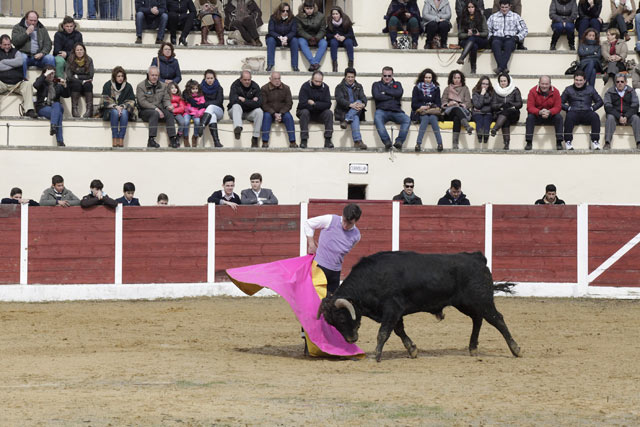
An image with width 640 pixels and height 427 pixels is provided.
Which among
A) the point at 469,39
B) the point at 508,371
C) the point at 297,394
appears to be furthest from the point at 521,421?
the point at 469,39

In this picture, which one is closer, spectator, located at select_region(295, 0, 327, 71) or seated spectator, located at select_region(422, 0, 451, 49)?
spectator, located at select_region(295, 0, 327, 71)

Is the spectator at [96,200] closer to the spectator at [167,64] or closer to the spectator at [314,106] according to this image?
the spectator at [167,64]

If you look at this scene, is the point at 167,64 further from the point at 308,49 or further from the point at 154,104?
the point at 308,49

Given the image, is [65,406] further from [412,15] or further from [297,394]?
[412,15]

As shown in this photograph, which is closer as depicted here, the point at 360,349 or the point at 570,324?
the point at 360,349

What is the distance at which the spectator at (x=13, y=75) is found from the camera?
17328mm

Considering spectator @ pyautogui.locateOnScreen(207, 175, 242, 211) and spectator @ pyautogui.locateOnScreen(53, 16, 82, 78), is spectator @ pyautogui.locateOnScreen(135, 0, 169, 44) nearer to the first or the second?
spectator @ pyautogui.locateOnScreen(53, 16, 82, 78)

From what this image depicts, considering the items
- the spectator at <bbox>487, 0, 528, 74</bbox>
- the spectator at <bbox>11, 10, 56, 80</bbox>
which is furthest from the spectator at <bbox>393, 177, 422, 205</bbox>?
the spectator at <bbox>11, 10, 56, 80</bbox>

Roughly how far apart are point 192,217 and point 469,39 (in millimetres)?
5974

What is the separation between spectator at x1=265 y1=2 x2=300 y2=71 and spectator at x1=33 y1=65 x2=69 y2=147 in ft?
11.1

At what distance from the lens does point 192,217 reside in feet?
51.6

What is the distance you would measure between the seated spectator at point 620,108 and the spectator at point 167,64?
6.29 meters

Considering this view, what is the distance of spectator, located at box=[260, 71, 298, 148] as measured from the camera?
1722 centimetres

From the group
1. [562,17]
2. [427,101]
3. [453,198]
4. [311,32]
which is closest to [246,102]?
[311,32]
